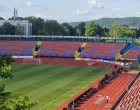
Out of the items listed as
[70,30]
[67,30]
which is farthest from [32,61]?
[70,30]

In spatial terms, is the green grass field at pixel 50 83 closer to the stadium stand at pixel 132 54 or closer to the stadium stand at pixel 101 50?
the stadium stand at pixel 101 50

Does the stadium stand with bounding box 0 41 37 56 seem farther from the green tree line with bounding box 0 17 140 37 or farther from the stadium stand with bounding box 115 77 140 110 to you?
the green tree line with bounding box 0 17 140 37

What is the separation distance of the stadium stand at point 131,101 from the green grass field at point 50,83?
580cm

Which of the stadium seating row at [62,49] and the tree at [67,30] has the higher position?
the tree at [67,30]

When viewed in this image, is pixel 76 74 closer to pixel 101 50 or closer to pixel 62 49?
pixel 101 50

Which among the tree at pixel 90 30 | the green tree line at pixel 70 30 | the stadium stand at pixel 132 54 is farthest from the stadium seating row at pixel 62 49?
the tree at pixel 90 30

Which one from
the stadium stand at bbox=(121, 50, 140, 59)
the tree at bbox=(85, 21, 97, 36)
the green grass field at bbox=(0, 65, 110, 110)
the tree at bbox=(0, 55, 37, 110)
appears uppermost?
the tree at bbox=(85, 21, 97, 36)

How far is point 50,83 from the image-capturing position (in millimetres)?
39438

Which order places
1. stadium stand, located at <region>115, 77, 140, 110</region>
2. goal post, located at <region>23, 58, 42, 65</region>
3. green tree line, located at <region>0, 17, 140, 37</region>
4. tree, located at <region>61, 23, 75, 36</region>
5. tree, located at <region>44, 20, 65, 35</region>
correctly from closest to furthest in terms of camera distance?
stadium stand, located at <region>115, 77, 140, 110</region>, goal post, located at <region>23, 58, 42, 65</region>, green tree line, located at <region>0, 17, 140, 37</region>, tree, located at <region>61, 23, 75, 36</region>, tree, located at <region>44, 20, 65, 35</region>

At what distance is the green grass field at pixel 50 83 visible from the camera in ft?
103

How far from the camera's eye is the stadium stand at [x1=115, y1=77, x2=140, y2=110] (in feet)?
79.3

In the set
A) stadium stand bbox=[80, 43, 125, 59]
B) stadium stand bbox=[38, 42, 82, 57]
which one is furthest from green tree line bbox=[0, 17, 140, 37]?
stadium stand bbox=[80, 43, 125, 59]

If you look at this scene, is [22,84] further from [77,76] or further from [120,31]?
[120,31]

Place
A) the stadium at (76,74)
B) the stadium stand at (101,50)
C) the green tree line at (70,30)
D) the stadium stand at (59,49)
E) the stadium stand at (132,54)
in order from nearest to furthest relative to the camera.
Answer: the stadium at (76,74) < the stadium stand at (132,54) < the stadium stand at (101,50) < the stadium stand at (59,49) < the green tree line at (70,30)
